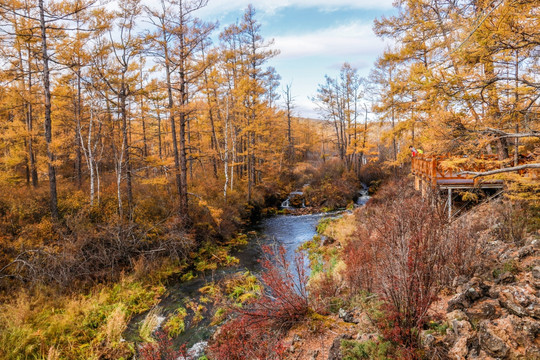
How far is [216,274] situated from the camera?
10.5 m

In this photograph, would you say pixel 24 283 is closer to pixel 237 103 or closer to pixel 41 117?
pixel 41 117

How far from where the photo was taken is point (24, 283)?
26.3 ft

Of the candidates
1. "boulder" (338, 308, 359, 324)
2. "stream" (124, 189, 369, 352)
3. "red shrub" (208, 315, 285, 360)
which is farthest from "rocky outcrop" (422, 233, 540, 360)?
"stream" (124, 189, 369, 352)

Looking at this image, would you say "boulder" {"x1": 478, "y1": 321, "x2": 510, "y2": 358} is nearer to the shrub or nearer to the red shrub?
the red shrub

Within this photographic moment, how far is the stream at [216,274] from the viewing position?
22.7ft

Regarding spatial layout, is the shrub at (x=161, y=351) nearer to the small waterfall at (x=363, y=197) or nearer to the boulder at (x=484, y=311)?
the boulder at (x=484, y=311)

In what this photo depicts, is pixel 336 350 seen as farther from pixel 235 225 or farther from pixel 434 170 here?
pixel 235 225

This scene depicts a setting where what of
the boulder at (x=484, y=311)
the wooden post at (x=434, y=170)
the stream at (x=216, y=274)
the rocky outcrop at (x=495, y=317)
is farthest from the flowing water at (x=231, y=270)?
the wooden post at (x=434, y=170)

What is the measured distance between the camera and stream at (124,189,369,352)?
6929 millimetres

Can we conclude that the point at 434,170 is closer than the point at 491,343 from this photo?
No

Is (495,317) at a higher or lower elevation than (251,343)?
higher

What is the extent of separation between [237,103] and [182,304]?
13651 mm

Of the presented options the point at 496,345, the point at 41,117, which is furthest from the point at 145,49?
the point at 496,345

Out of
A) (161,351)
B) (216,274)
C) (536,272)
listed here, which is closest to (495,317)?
(536,272)
